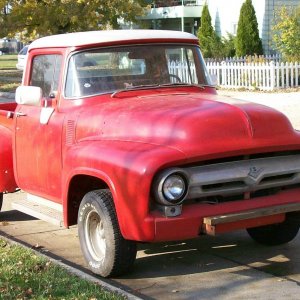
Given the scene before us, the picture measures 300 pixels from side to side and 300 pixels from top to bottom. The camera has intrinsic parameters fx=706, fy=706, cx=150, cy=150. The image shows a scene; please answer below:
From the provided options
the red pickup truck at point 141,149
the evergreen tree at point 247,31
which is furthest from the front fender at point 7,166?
the evergreen tree at point 247,31

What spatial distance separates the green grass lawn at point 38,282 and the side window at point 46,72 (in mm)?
1630

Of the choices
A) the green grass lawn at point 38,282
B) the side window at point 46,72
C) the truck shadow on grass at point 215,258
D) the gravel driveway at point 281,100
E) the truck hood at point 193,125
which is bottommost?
the truck shadow on grass at point 215,258

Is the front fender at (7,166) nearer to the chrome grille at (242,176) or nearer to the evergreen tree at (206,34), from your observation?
the chrome grille at (242,176)

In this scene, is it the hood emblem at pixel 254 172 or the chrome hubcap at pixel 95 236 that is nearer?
the hood emblem at pixel 254 172

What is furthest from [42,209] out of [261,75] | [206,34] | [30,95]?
[206,34]

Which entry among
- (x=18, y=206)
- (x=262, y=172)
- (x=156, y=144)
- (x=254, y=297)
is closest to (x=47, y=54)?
(x=18, y=206)

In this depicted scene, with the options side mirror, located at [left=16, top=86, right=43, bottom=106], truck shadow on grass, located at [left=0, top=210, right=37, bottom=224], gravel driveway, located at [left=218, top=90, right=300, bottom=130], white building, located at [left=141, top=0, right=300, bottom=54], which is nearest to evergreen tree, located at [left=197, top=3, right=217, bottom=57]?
white building, located at [left=141, top=0, right=300, bottom=54]

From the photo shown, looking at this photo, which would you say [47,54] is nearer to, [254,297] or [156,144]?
[156,144]

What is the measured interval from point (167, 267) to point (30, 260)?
1156mm

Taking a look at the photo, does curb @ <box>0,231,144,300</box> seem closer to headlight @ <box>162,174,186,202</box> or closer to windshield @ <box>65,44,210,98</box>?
headlight @ <box>162,174,186,202</box>

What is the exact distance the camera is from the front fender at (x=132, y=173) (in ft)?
16.4

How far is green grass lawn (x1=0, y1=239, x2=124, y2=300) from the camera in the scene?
4.95 meters

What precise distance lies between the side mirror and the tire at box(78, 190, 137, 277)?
118 cm

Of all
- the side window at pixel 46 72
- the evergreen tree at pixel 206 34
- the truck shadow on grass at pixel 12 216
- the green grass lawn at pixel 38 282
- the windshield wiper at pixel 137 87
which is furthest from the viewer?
the evergreen tree at pixel 206 34
